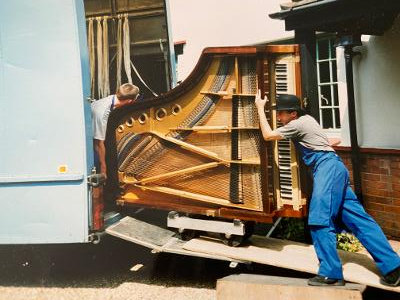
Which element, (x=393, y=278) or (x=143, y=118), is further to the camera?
(x=143, y=118)

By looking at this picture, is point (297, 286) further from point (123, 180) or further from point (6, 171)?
point (6, 171)

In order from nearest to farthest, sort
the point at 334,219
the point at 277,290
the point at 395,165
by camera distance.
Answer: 1. the point at 277,290
2. the point at 334,219
3. the point at 395,165

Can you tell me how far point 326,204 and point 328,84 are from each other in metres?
3.50

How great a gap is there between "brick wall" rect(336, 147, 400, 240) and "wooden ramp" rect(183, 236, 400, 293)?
1.61 metres

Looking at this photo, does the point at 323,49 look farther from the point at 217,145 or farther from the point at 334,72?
the point at 217,145

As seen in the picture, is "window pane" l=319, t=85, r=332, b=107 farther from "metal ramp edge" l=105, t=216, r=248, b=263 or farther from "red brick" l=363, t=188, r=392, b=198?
"metal ramp edge" l=105, t=216, r=248, b=263

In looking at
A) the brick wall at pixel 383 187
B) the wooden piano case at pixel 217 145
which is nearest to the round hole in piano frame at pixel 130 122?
the wooden piano case at pixel 217 145

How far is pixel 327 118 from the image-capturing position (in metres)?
6.59

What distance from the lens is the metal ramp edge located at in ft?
13.5

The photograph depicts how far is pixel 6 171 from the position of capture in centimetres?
416

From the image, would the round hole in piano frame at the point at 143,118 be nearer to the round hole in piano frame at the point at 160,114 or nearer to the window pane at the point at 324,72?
the round hole in piano frame at the point at 160,114

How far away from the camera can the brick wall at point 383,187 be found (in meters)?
5.30

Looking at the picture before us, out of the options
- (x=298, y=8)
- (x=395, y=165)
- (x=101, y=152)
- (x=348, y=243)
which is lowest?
(x=348, y=243)

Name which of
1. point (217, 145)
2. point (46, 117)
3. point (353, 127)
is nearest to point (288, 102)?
point (217, 145)
